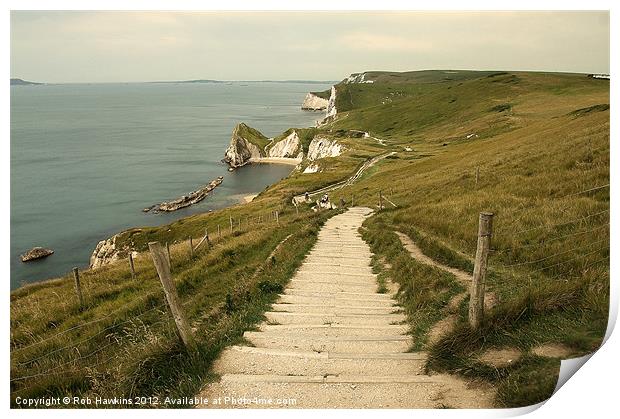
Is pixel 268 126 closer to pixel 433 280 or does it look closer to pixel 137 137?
pixel 137 137

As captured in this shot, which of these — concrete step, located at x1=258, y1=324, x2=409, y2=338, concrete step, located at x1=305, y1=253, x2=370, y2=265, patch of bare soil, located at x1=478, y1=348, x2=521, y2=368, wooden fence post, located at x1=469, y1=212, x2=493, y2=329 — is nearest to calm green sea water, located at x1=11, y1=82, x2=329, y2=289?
concrete step, located at x1=258, y1=324, x2=409, y2=338

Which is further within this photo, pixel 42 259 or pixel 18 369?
pixel 42 259

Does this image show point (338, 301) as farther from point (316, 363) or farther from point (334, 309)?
point (316, 363)

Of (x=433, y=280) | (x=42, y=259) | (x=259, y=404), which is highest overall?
(x=433, y=280)

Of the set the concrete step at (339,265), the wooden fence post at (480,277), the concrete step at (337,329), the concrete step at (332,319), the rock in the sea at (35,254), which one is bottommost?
the rock in the sea at (35,254)

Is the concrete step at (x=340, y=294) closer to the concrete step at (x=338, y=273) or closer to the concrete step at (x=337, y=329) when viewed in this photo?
the concrete step at (x=338, y=273)

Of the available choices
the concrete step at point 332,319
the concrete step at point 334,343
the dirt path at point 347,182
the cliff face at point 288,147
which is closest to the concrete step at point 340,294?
the concrete step at point 332,319

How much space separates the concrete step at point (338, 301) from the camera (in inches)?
352

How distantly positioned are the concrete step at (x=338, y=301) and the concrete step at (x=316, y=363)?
242cm

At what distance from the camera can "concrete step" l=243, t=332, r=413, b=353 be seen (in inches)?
259

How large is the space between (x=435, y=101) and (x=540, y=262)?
149743 mm
